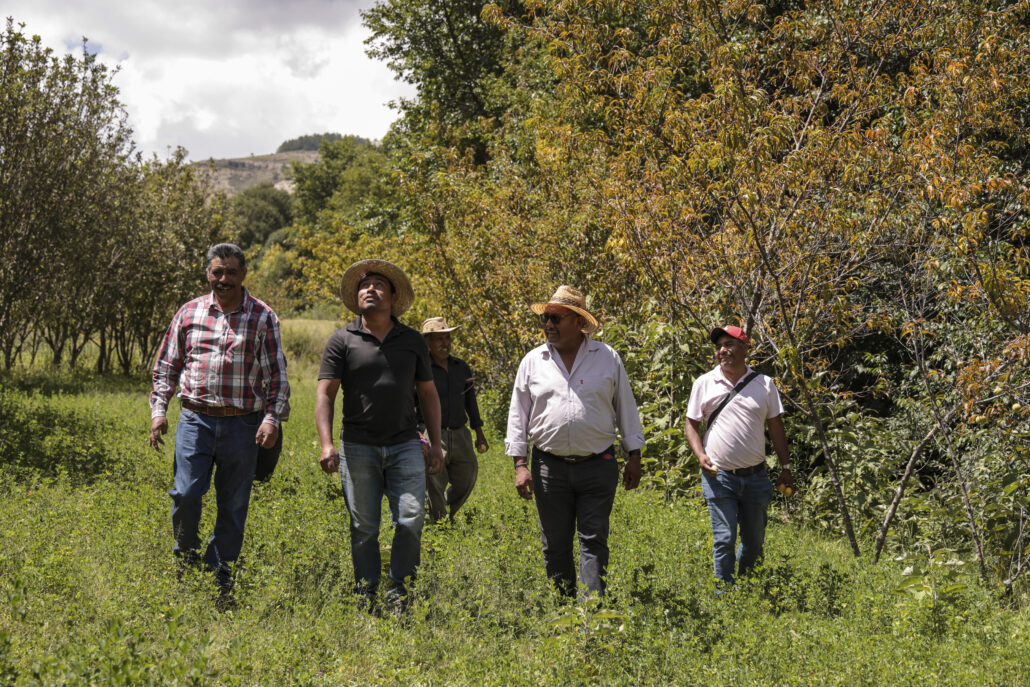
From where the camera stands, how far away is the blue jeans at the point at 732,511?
561 centimetres

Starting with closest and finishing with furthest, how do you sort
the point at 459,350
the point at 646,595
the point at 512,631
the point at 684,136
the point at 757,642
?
1. the point at 757,642
2. the point at 512,631
3. the point at 646,595
4. the point at 684,136
5. the point at 459,350

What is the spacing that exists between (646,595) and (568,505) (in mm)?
707

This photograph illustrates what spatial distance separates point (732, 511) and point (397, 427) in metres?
2.29

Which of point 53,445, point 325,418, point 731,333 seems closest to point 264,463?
point 325,418

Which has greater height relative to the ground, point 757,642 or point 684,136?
point 684,136

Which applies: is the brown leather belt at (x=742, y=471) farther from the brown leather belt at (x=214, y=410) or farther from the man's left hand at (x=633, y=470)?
the brown leather belt at (x=214, y=410)

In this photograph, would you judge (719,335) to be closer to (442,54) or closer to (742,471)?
(742,471)

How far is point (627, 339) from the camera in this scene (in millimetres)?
10992

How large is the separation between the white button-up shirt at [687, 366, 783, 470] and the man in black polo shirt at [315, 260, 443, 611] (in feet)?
6.49

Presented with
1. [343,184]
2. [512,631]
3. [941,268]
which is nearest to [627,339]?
[941,268]

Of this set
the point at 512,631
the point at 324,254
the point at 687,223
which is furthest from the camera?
the point at 324,254

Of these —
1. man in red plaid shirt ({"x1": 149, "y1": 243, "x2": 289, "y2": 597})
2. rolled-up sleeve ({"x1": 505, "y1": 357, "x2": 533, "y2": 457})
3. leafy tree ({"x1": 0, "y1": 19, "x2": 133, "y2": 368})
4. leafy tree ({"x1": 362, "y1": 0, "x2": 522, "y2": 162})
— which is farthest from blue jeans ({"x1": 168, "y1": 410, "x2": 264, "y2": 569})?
leafy tree ({"x1": 362, "y1": 0, "x2": 522, "y2": 162})

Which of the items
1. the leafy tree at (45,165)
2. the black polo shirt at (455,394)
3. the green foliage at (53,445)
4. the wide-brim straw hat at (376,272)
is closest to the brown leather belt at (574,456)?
the wide-brim straw hat at (376,272)

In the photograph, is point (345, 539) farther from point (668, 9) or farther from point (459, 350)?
point (459, 350)
